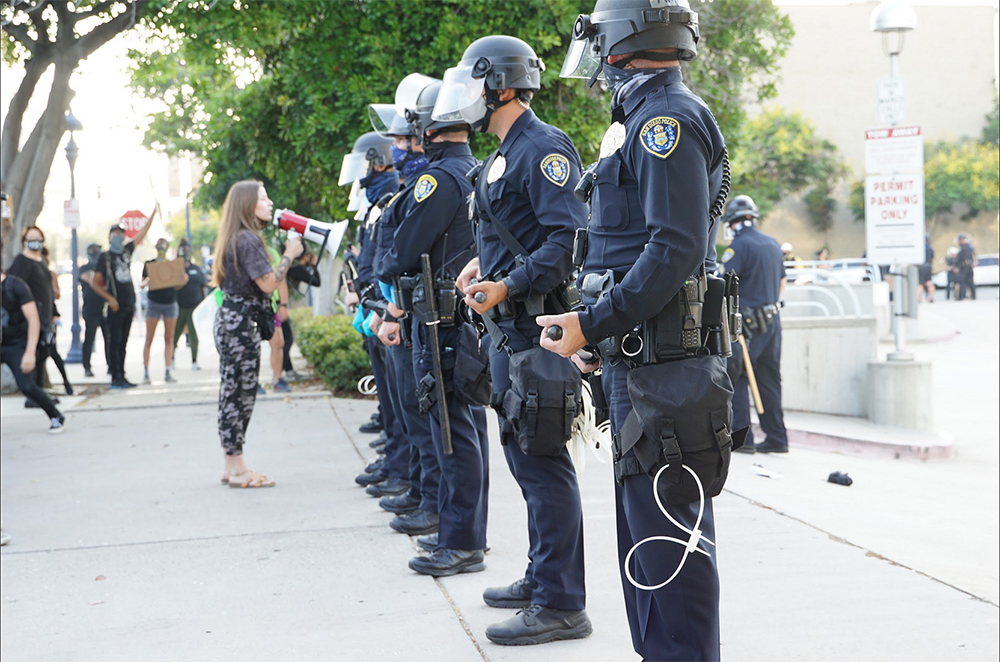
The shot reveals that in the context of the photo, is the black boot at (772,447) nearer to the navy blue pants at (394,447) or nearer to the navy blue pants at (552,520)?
the navy blue pants at (394,447)

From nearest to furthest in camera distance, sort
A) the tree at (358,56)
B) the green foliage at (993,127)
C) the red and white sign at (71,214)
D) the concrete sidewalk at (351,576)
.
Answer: the concrete sidewalk at (351,576) < the tree at (358,56) < the red and white sign at (71,214) < the green foliage at (993,127)

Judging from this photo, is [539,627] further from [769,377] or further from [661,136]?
[769,377]

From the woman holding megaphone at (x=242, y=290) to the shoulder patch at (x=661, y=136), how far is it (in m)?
4.04

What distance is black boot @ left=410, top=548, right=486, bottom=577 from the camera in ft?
15.4

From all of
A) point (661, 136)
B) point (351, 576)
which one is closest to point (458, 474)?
point (351, 576)

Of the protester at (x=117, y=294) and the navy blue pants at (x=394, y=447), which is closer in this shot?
the navy blue pants at (x=394, y=447)

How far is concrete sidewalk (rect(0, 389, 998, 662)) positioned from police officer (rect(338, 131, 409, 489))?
0.26 meters

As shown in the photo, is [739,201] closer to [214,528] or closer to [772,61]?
[772,61]

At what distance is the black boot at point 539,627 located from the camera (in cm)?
378

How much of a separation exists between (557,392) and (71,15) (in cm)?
1009

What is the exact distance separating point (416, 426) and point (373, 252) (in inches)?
55.9

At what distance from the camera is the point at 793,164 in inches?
1805

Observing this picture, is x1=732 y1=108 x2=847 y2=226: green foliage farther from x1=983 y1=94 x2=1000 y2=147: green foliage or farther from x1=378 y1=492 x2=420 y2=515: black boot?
x1=378 y1=492 x2=420 y2=515: black boot

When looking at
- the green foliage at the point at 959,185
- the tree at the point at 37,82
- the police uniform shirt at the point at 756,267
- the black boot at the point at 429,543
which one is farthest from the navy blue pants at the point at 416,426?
the green foliage at the point at 959,185
